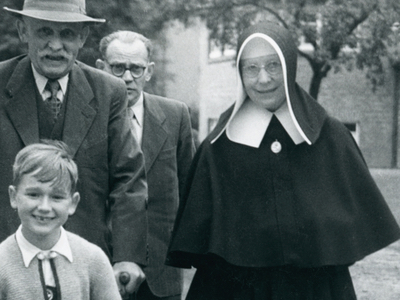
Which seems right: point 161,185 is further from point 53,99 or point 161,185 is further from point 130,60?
point 53,99

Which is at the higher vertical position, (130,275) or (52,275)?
(52,275)

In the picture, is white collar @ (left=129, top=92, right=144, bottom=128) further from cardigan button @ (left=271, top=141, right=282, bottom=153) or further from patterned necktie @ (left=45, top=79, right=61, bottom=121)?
patterned necktie @ (left=45, top=79, right=61, bottom=121)

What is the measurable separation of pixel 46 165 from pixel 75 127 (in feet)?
2.83

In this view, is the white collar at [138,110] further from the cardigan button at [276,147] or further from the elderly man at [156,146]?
the cardigan button at [276,147]

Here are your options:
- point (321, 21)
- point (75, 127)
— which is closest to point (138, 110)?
point (75, 127)

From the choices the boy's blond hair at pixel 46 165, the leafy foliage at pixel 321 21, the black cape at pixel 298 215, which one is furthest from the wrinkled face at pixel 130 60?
the leafy foliage at pixel 321 21

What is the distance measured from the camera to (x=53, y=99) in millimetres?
4410

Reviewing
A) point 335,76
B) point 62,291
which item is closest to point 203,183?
point 62,291

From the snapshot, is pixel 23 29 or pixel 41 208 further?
pixel 23 29

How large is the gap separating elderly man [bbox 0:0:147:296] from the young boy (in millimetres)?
745

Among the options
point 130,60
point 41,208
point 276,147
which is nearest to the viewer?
point 41,208

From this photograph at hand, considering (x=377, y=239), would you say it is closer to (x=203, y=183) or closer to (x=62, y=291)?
(x=203, y=183)

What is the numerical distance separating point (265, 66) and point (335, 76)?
70.0 feet

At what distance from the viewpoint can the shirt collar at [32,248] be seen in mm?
3469
